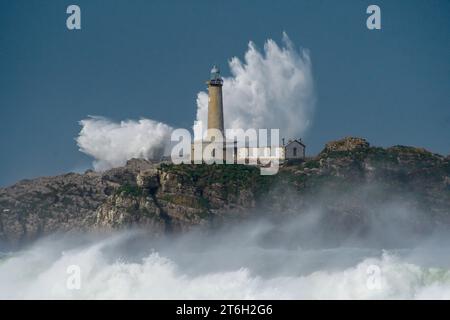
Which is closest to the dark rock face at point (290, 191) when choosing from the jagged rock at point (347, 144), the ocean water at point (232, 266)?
the jagged rock at point (347, 144)

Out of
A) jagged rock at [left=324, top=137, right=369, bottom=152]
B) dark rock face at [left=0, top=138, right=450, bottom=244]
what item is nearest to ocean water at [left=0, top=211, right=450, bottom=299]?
dark rock face at [left=0, top=138, right=450, bottom=244]

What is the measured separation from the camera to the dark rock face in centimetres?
7812

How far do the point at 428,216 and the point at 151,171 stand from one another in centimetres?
1603

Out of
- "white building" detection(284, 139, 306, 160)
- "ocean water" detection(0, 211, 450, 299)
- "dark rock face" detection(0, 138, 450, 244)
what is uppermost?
"white building" detection(284, 139, 306, 160)

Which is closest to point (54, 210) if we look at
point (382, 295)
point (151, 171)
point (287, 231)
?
point (151, 171)

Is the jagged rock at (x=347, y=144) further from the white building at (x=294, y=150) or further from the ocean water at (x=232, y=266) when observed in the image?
the ocean water at (x=232, y=266)

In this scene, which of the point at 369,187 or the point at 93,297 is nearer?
the point at 93,297

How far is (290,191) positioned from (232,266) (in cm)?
1248

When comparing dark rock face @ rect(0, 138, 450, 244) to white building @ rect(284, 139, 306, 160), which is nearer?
dark rock face @ rect(0, 138, 450, 244)

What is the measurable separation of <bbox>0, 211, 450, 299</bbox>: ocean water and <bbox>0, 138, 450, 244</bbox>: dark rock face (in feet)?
4.08

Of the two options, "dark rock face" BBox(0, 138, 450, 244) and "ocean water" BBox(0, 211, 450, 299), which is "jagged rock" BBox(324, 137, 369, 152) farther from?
"ocean water" BBox(0, 211, 450, 299)

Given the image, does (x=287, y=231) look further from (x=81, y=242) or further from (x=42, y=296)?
(x=42, y=296)

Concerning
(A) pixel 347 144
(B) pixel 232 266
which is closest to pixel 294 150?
(A) pixel 347 144

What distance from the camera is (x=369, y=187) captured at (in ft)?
265
